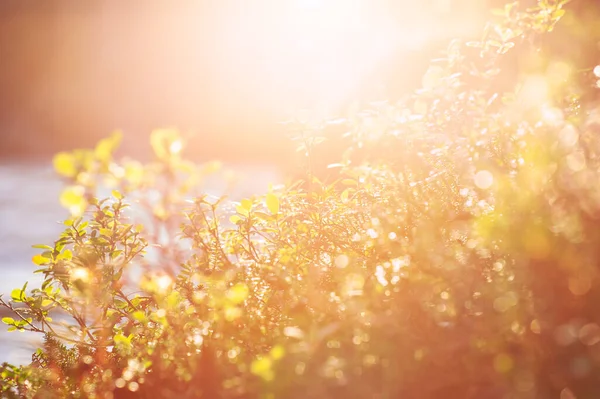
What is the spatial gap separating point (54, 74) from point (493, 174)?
874 inches

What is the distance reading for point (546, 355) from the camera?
1487 millimetres

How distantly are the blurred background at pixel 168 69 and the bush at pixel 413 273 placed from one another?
389 inches

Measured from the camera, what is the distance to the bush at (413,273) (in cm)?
141

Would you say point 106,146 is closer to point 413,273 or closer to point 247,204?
point 247,204

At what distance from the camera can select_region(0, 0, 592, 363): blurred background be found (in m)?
13.4

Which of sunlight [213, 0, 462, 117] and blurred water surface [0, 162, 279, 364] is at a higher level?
sunlight [213, 0, 462, 117]

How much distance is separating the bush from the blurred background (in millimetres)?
9875

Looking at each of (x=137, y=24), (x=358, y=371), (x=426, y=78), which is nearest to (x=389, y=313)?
(x=358, y=371)

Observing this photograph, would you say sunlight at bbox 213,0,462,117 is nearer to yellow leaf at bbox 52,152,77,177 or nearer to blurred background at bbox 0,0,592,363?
blurred background at bbox 0,0,592,363

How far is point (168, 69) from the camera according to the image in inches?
779

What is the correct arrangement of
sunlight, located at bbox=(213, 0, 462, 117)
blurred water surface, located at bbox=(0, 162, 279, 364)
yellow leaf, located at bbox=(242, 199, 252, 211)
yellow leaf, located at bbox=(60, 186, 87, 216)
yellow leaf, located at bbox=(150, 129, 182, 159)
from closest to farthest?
yellow leaf, located at bbox=(60, 186, 87, 216) < yellow leaf, located at bbox=(150, 129, 182, 159) < yellow leaf, located at bbox=(242, 199, 252, 211) < blurred water surface, located at bbox=(0, 162, 279, 364) < sunlight, located at bbox=(213, 0, 462, 117)

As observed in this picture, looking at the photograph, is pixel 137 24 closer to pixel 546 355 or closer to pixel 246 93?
pixel 246 93

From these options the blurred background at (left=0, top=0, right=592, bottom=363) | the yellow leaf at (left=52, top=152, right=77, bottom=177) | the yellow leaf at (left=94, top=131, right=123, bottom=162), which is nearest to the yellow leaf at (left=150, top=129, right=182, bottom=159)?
the yellow leaf at (left=94, top=131, right=123, bottom=162)

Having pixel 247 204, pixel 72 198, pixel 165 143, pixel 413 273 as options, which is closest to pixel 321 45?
pixel 247 204
